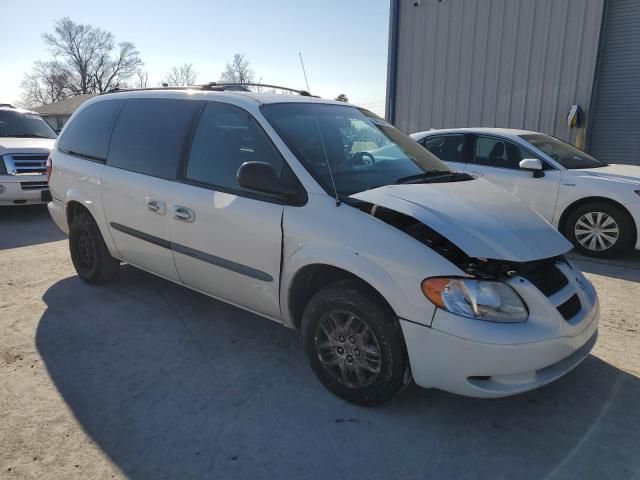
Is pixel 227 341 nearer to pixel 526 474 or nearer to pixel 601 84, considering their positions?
pixel 526 474

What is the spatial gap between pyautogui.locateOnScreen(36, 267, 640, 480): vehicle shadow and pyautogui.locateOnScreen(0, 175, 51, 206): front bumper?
502 centimetres

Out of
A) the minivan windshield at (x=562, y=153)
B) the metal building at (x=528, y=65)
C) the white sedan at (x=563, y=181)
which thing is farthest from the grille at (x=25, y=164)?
the metal building at (x=528, y=65)

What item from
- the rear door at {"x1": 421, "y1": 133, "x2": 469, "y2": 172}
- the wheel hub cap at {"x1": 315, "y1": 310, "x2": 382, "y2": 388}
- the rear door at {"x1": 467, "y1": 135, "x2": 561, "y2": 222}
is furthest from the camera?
the rear door at {"x1": 421, "y1": 133, "x2": 469, "y2": 172}

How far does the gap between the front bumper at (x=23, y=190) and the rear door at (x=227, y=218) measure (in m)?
5.29

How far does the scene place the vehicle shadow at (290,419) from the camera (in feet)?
7.57

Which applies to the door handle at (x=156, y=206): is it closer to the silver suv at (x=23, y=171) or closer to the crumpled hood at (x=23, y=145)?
the silver suv at (x=23, y=171)

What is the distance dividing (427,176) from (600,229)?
11.9ft

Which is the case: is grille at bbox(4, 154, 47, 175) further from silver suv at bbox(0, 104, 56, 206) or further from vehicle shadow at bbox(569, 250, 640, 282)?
vehicle shadow at bbox(569, 250, 640, 282)

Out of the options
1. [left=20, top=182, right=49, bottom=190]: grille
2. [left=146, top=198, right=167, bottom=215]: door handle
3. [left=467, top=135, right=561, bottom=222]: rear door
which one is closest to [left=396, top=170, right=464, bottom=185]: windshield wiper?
[left=146, top=198, right=167, bottom=215]: door handle

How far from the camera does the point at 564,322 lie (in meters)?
2.45

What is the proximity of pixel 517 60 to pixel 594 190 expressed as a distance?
6.18 metres

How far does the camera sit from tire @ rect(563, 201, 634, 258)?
5633mm

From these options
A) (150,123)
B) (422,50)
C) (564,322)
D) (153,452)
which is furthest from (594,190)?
(422,50)

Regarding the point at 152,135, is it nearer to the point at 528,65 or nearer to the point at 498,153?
the point at 498,153
